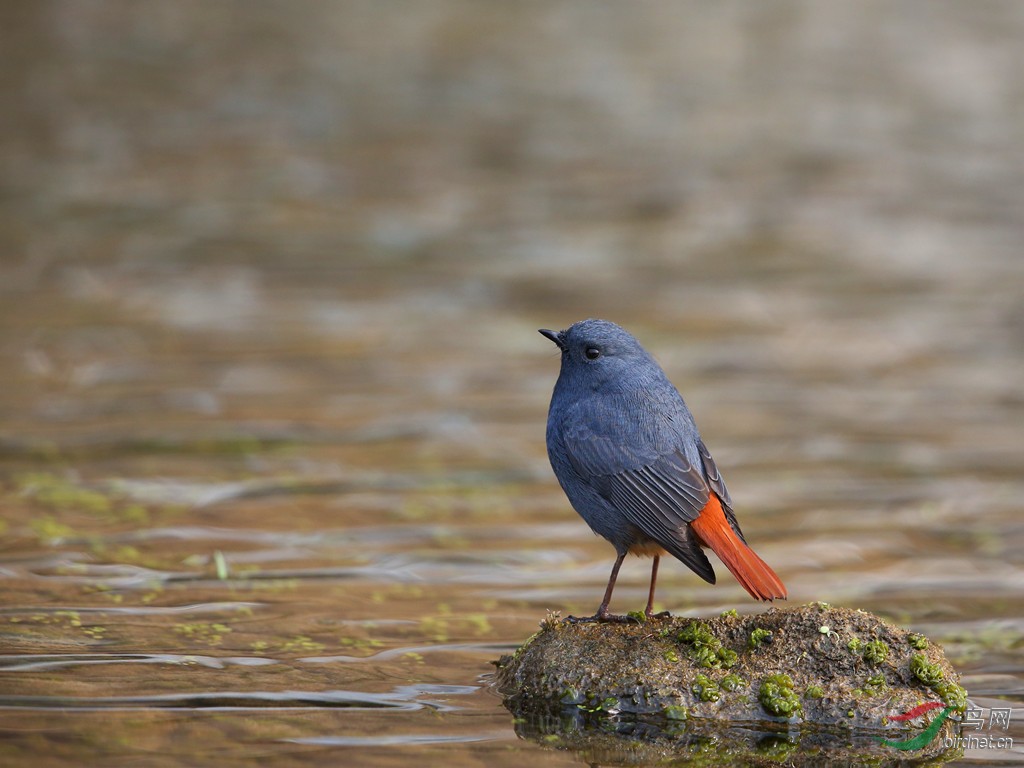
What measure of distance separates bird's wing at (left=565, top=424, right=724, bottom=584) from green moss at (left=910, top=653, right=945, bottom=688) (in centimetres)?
68

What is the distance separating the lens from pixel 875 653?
4402 millimetres

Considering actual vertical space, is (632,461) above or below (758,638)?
above

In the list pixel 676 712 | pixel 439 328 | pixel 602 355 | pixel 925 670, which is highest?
pixel 439 328

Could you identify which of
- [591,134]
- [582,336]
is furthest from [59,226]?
[582,336]

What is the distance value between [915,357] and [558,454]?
578 centimetres

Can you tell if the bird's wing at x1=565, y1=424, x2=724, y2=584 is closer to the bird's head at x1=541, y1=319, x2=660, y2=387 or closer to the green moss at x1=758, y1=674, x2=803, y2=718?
the bird's head at x1=541, y1=319, x2=660, y2=387

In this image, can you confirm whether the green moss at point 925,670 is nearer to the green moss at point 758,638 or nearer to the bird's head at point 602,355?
the green moss at point 758,638

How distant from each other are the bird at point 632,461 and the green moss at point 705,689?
0.30 meters

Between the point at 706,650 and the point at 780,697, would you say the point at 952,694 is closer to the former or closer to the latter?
the point at 780,697

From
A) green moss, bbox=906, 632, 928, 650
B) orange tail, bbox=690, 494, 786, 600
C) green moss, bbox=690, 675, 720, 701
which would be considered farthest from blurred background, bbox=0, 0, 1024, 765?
orange tail, bbox=690, 494, 786, 600

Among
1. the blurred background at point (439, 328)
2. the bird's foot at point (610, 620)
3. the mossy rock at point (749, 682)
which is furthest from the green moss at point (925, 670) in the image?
the bird's foot at point (610, 620)

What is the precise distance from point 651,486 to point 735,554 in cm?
36

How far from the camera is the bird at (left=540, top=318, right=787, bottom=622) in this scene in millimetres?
4340

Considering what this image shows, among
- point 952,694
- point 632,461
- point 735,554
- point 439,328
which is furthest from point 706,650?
point 439,328
